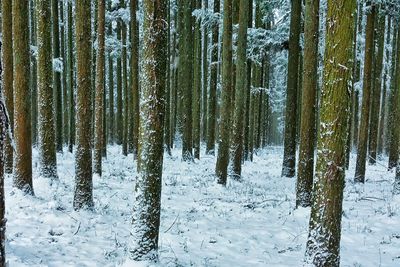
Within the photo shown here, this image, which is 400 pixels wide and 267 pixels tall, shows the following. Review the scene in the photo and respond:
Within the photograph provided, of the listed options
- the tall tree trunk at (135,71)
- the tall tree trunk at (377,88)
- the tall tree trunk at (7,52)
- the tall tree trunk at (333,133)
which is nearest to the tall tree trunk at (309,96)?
the tall tree trunk at (333,133)

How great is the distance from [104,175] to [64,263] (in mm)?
8429

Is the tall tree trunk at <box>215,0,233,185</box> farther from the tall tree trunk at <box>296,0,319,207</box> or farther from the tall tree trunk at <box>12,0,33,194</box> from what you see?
the tall tree trunk at <box>12,0,33,194</box>

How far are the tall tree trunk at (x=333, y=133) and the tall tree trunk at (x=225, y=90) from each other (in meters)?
7.29

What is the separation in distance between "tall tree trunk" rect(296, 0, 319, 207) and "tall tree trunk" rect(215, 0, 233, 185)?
3476 millimetres

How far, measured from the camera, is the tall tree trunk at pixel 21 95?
29.5 feet

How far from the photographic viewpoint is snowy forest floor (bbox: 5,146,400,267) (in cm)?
674

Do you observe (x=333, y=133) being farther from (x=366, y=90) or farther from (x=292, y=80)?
(x=366, y=90)

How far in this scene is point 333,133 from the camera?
18.1 feet

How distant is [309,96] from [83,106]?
513cm

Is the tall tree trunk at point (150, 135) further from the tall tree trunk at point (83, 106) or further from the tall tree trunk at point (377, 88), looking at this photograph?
the tall tree trunk at point (377, 88)

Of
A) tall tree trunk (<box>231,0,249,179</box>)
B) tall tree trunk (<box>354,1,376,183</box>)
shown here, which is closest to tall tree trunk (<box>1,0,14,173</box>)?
tall tree trunk (<box>231,0,249,179</box>)

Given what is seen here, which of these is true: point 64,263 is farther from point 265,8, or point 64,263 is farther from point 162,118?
point 265,8

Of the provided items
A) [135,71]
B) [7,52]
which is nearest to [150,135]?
[7,52]

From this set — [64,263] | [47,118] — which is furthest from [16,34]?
[64,263]
